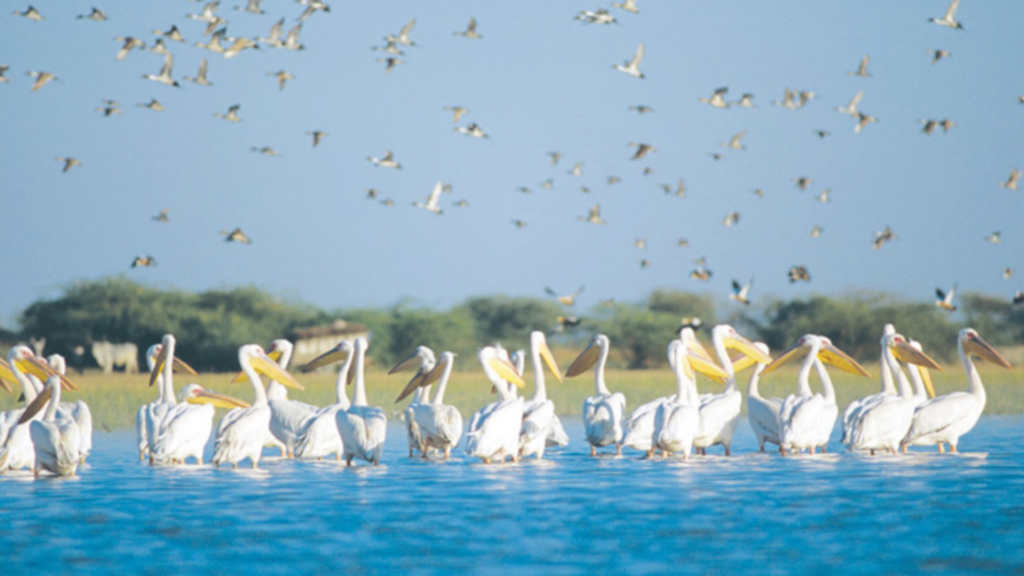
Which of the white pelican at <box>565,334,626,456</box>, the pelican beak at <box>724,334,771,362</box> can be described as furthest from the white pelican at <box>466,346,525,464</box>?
the pelican beak at <box>724,334,771,362</box>

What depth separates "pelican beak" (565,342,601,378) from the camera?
1413cm

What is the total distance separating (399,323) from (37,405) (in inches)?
1132

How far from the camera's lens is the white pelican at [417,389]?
11.9 m

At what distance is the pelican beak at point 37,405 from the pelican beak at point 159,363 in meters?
1.80

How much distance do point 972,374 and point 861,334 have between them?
2529 centimetres

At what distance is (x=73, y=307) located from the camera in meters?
37.2

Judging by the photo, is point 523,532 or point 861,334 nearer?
point 523,532

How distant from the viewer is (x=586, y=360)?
14.4 m

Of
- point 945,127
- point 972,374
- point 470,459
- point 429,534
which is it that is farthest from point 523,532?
point 945,127

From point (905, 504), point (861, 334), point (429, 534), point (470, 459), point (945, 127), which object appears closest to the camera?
point (429, 534)

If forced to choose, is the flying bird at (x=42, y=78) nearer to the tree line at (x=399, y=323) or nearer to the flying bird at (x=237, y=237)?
the flying bird at (x=237, y=237)

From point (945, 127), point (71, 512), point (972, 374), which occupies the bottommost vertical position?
point (71, 512)

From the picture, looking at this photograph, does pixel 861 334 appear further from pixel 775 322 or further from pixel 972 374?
pixel 972 374

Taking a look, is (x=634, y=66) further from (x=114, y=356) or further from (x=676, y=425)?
(x=114, y=356)
